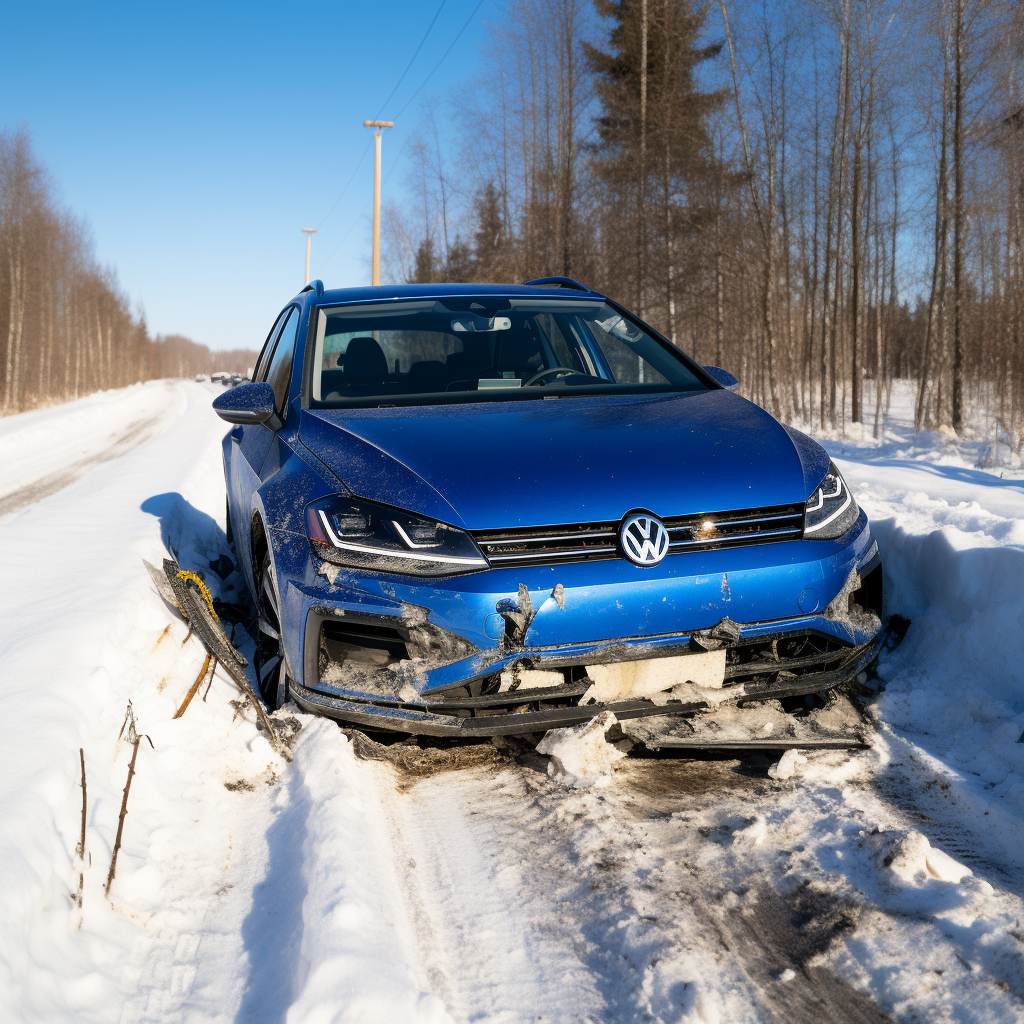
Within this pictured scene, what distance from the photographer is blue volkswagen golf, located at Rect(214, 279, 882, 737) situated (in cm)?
248

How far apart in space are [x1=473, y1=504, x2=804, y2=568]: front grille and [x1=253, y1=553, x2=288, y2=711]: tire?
86 cm

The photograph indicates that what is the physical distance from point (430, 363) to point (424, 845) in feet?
7.12

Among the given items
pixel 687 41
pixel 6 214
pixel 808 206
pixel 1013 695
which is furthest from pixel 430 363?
pixel 6 214

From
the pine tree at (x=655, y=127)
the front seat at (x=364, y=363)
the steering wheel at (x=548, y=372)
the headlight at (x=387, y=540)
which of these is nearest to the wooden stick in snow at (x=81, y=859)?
the headlight at (x=387, y=540)

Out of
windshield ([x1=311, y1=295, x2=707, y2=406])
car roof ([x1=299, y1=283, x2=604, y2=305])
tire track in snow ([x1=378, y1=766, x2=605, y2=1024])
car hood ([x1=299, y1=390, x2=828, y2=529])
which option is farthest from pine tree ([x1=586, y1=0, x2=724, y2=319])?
tire track in snow ([x1=378, y1=766, x2=605, y2=1024])

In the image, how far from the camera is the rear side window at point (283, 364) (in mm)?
3676

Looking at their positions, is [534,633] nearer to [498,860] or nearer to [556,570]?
[556,570]

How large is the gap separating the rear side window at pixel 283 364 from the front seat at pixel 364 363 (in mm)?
281

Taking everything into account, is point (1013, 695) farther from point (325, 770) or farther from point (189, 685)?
point (189, 685)

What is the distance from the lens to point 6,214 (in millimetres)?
42188

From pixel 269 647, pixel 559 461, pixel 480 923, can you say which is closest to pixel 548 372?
pixel 559 461

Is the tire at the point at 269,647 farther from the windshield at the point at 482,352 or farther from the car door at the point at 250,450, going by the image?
the windshield at the point at 482,352

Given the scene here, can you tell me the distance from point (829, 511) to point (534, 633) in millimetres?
1130

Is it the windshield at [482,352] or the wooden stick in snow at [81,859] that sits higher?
the windshield at [482,352]
